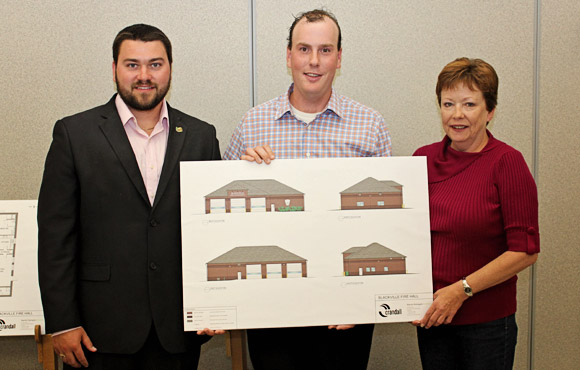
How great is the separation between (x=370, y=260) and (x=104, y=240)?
40.0 inches

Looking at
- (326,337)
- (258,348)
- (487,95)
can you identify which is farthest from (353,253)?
(487,95)

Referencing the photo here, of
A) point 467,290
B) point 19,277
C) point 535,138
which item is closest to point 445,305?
point 467,290

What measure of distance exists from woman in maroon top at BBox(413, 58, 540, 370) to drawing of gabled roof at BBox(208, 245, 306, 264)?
573 mm

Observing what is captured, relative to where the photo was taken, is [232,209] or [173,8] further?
[173,8]

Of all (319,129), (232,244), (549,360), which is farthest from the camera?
(549,360)

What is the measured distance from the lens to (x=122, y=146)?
178 centimetres

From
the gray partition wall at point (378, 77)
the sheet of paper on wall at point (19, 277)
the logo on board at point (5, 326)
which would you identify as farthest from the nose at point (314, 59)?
the logo on board at point (5, 326)

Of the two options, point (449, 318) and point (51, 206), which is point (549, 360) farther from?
point (51, 206)

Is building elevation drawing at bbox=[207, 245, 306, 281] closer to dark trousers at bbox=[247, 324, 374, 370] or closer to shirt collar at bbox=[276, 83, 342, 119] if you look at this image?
dark trousers at bbox=[247, 324, 374, 370]

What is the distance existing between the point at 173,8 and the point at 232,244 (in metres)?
1.60

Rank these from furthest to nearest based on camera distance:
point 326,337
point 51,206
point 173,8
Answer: point 173,8 < point 326,337 < point 51,206

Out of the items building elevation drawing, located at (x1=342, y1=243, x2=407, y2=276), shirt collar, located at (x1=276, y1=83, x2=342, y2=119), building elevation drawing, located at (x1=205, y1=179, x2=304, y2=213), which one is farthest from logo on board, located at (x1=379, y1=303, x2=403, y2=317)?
shirt collar, located at (x1=276, y1=83, x2=342, y2=119)

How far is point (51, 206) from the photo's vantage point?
1.74 meters

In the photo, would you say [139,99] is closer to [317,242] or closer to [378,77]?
[317,242]
